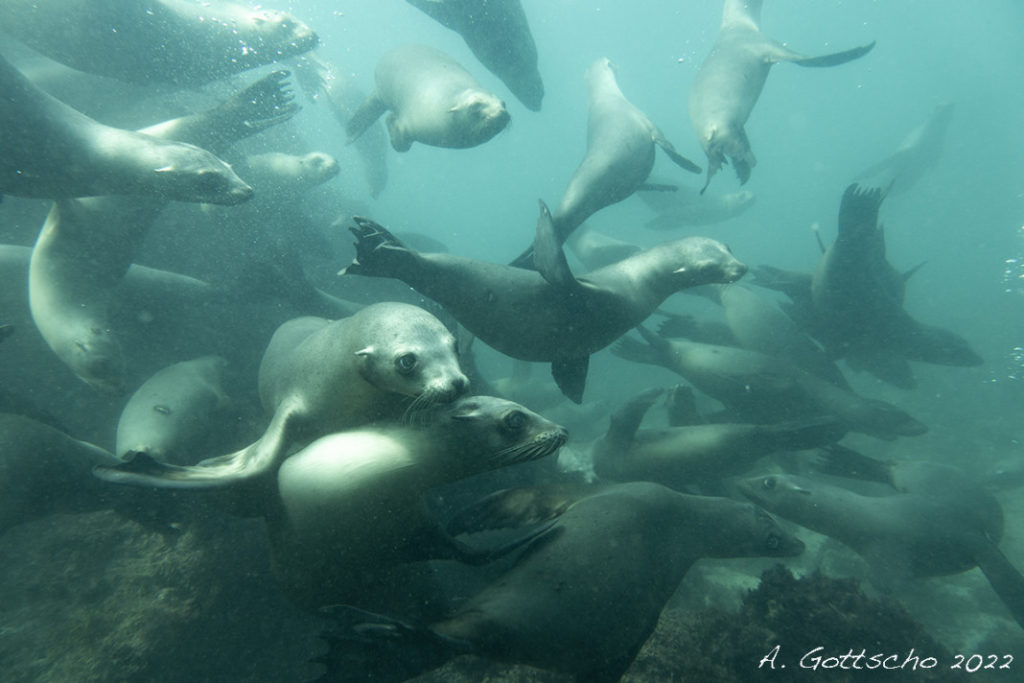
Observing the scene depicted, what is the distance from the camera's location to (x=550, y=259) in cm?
341

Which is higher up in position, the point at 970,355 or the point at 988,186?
the point at 988,186

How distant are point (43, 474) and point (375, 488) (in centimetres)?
247

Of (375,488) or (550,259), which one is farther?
(550,259)

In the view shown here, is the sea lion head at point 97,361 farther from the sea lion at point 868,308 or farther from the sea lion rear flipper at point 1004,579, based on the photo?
the sea lion at point 868,308

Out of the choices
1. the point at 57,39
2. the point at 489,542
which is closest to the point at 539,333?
the point at 489,542

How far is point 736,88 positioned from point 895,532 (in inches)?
210

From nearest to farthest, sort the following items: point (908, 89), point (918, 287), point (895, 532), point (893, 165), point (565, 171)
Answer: point (895, 532) → point (893, 165) → point (918, 287) → point (908, 89) → point (565, 171)

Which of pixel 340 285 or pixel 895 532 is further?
pixel 340 285

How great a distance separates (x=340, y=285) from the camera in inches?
296

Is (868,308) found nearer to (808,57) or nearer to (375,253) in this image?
(808,57)

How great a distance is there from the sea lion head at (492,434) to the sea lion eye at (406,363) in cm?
30

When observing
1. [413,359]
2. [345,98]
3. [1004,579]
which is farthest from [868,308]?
[345,98]

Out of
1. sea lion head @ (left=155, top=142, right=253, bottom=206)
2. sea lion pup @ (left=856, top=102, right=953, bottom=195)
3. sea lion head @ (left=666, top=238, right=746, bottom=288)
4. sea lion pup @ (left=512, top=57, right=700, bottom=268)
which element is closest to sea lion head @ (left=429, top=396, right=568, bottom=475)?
sea lion pup @ (left=512, top=57, right=700, bottom=268)

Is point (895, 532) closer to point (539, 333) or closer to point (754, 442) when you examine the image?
point (754, 442)
